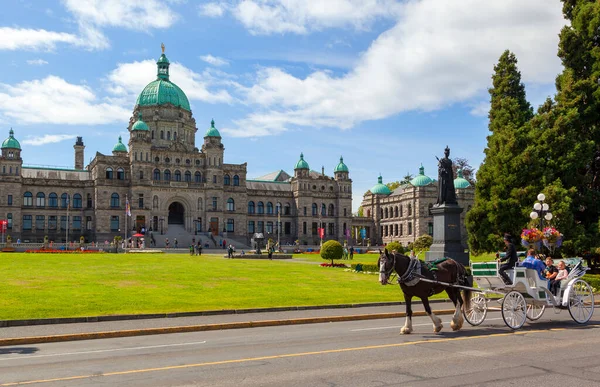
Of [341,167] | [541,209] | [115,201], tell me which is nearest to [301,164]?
[341,167]

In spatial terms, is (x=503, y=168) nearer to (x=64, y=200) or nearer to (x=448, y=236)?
(x=448, y=236)

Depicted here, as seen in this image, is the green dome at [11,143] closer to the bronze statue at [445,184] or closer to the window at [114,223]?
the window at [114,223]

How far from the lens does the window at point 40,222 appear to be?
84600mm

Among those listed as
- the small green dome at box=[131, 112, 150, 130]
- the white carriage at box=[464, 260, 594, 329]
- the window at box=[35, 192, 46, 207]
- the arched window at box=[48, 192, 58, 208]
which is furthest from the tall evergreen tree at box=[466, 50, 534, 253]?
the window at box=[35, 192, 46, 207]

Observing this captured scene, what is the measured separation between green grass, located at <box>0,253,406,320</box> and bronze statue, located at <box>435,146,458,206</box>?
561cm

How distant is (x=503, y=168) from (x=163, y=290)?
2362 cm

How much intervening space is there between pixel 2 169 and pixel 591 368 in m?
87.7

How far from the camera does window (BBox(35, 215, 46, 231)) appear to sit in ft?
278

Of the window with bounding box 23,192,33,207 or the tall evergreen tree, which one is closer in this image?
the tall evergreen tree

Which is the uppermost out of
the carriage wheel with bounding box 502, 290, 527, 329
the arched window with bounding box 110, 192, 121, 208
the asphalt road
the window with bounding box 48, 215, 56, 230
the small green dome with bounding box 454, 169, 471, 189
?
the small green dome with bounding box 454, 169, 471, 189

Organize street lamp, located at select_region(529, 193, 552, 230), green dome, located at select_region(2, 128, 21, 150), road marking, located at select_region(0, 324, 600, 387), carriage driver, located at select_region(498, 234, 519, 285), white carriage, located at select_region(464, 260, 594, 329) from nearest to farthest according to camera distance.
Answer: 1. road marking, located at select_region(0, 324, 600, 387)
2. white carriage, located at select_region(464, 260, 594, 329)
3. carriage driver, located at select_region(498, 234, 519, 285)
4. street lamp, located at select_region(529, 193, 552, 230)
5. green dome, located at select_region(2, 128, 21, 150)

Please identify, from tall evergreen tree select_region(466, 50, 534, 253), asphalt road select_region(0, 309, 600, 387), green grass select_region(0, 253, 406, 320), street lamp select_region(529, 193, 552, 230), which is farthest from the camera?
tall evergreen tree select_region(466, 50, 534, 253)

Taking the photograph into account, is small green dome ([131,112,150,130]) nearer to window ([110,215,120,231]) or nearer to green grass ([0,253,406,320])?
window ([110,215,120,231])

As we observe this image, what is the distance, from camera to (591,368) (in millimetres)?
10078
